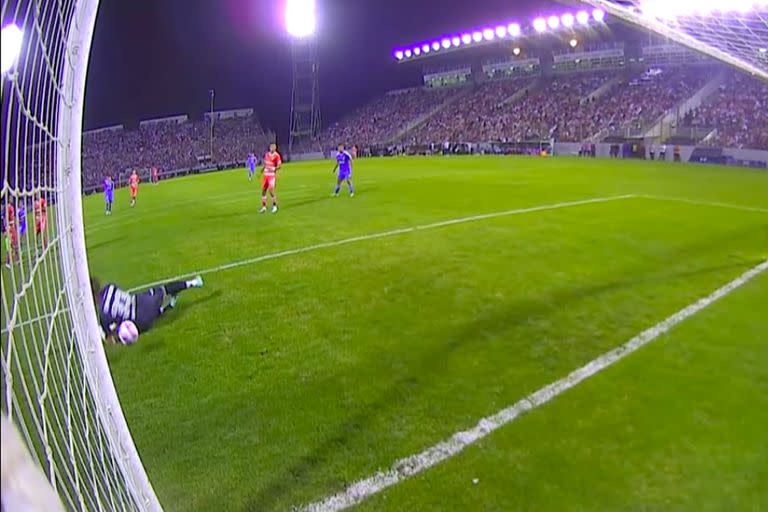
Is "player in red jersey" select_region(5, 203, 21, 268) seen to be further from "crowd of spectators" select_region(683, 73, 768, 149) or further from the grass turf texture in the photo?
"crowd of spectators" select_region(683, 73, 768, 149)

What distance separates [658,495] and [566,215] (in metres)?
9.91

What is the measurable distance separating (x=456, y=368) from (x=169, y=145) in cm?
4805

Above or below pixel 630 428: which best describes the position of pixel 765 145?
above

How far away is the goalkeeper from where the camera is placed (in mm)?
5992

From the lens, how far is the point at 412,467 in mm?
3779

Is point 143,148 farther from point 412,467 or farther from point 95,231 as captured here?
point 412,467

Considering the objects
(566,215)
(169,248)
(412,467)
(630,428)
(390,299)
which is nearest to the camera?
(412,467)

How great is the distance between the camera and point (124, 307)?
6.14 metres

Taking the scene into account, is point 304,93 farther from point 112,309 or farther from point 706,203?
point 112,309

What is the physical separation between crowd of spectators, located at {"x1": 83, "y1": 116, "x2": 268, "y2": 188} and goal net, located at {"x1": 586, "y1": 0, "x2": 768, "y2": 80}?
39387mm

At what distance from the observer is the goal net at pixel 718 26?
10.3 metres

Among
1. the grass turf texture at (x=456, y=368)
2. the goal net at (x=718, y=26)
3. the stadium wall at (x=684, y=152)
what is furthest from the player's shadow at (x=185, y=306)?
the stadium wall at (x=684, y=152)

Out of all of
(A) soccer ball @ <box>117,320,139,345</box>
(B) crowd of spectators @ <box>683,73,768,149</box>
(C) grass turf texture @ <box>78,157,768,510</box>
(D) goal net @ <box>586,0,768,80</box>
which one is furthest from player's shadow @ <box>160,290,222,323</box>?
(B) crowd of spectators @ <box>683,73,768,149</box>

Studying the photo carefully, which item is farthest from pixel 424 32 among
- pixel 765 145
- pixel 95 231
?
pixel 95 231
